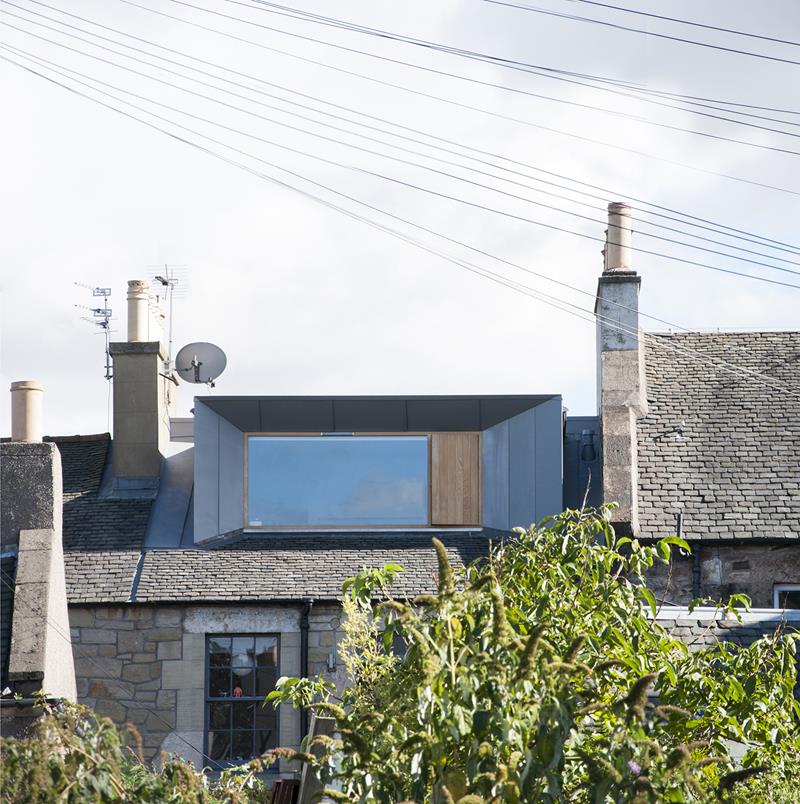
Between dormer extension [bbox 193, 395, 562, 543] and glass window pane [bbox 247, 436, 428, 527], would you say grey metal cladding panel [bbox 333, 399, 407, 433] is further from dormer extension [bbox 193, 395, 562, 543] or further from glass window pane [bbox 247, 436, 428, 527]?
glass window pane [bbox 247, 436, 428, 527]

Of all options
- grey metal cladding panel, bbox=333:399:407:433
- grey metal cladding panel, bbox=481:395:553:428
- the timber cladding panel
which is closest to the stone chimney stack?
grey metal cladding panel, bbox=333:399:407:433

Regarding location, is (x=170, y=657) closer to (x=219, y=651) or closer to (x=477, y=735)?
(x=219, y=651)

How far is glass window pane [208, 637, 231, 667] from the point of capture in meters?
16.0

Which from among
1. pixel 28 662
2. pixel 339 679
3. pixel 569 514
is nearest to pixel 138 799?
pixel 569 514

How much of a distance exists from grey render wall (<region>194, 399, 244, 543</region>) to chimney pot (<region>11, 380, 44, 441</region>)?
7.94 ft

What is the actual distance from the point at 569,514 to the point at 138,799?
3269 millimetres

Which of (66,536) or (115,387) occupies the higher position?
(115,387)

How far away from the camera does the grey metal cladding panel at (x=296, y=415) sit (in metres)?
18.0

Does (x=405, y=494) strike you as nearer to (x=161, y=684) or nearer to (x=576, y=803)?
(x=161, y=684)

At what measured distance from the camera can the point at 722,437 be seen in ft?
58.7

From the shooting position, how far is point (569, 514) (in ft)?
24.3

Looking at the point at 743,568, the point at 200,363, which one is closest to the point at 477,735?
the point at 743,568

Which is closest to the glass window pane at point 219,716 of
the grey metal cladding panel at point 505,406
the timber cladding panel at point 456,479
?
the timber cladding panel at point 456,479

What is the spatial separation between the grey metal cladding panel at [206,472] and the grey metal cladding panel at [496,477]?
13.5 ft
